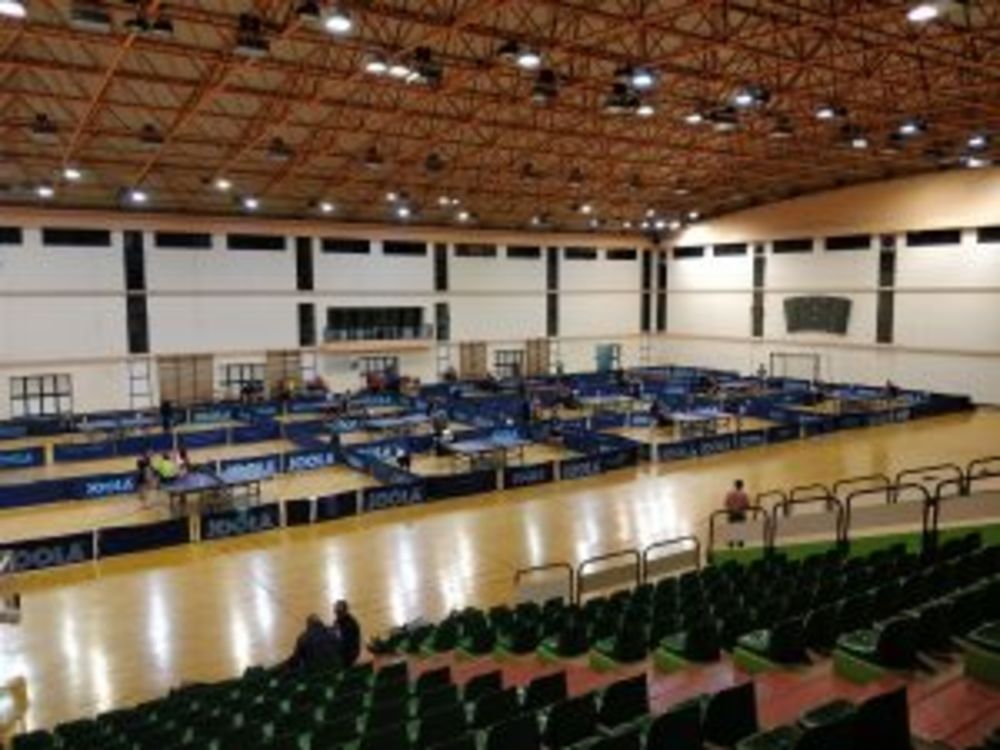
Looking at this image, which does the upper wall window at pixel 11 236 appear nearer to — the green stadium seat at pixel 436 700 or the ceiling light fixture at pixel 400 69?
the ceiling light fixture at pixel 400 69

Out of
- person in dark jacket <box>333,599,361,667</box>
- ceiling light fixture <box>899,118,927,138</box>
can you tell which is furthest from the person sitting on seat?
ceiling light fixture <box>899,118,927,138</box>

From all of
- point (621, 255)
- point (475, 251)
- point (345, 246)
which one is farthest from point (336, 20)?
point (621, 255)

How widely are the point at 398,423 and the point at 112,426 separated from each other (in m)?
9.85

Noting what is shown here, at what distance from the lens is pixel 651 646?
8.10m

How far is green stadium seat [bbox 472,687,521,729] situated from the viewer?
19.7ft

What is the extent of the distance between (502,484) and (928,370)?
880 inches

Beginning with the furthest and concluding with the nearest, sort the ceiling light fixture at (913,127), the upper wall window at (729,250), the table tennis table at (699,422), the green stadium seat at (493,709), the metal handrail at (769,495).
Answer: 1. the upper wall window at (729,250)
2. the table tennis table at (699,422)
3. the ceiling light fixture at (913,127)
4. the metal handrail at (769,495)
5. the green stadium seat at (493,709)

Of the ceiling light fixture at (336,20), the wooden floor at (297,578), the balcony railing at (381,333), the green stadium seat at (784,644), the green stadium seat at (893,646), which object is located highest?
the ceiling light fixture at (336,20)

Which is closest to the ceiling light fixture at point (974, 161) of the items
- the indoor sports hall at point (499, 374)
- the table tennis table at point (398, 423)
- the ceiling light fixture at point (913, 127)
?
the indoor sports hall at point (499, 374)

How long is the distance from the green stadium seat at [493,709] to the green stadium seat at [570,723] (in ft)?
2.62

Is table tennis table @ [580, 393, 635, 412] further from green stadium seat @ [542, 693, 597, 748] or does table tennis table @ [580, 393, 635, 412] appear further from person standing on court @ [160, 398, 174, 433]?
green stadium seat @ [542, 693, 597, 748]

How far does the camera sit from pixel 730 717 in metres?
4.79

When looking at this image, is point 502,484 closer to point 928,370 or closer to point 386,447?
point 386,447

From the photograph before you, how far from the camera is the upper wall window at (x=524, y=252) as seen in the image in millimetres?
42469
